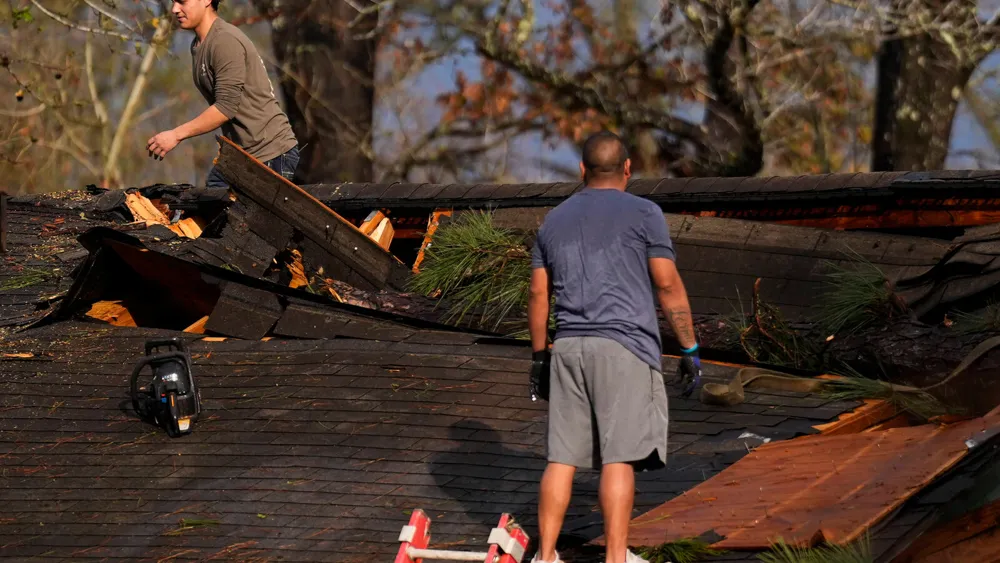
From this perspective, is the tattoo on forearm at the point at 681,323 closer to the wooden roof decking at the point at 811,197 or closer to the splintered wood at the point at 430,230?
the wooden roof decking at the point at 811,197

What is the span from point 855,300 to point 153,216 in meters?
6.75

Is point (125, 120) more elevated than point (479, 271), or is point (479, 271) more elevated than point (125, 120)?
point (125, 120)

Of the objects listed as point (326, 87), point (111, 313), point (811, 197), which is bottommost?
point (111, 313)

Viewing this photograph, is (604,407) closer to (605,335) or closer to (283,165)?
(605,335)

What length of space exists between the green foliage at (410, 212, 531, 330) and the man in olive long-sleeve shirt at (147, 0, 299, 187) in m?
1.50

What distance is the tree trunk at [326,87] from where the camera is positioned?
25375 millimetres

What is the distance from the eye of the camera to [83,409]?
8.41 m

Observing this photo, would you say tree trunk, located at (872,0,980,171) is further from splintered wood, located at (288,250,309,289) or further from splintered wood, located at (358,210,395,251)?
splintered wood, located at (288,250,309,289)

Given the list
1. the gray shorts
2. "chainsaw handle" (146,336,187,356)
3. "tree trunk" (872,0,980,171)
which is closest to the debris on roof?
"chainsaw handle" (146,336,187,356)

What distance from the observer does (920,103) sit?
20.7 m

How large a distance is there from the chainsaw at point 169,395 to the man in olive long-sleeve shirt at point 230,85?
174 cm

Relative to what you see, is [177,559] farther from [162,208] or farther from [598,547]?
[162,208]

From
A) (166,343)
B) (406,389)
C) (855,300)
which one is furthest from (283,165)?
(855,300)

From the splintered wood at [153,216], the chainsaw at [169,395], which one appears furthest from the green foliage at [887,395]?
the splintered wood at [153,216]
